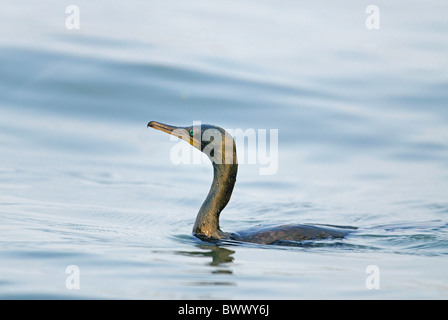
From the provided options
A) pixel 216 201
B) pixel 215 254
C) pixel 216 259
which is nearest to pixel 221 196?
pixel 216 201

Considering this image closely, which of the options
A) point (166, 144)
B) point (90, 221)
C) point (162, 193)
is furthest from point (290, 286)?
point (166, 144)

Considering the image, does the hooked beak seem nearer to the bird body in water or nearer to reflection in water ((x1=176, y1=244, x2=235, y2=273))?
the bird body in water

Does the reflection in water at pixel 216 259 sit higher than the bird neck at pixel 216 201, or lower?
lower

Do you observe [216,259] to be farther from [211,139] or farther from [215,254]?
[211,139]

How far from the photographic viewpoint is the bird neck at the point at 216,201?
24.5 feet

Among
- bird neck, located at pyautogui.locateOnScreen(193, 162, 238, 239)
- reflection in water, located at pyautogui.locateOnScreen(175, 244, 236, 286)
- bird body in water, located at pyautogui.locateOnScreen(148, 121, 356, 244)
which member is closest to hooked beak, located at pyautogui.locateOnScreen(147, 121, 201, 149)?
bird body in water, located at pyautogui.locateOnScreen(148, 121, 356, 244)

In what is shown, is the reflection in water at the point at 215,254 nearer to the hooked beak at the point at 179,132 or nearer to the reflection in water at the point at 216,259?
the reflection in water at the point at 216,259

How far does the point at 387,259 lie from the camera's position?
668cm

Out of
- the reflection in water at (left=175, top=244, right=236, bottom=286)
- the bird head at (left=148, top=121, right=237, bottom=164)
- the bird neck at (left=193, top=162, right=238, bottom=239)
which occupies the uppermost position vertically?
the bird head at (left=148, top=121, right=237, bottom=164)

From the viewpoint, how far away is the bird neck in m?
7.45

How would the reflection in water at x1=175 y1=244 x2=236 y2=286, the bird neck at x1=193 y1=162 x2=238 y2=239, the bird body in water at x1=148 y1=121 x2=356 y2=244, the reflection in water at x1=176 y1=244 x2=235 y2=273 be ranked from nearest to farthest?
1. the reflection in water at x1=175 y1=244 x2=236 y2=286
2. the reflection in water at x1=176 y1=244 x2=235 y2=273
3. the bird body in water at x1=148 y1=121 x2=356 y2=244
4. the bird neck at x1=193 y1=162 x2=238 y2=239

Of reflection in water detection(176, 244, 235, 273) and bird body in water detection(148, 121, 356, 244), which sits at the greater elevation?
bird body in water detection(148, 121, 356, 244)

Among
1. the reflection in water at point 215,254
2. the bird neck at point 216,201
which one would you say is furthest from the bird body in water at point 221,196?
the reflection in water at point 215,254
